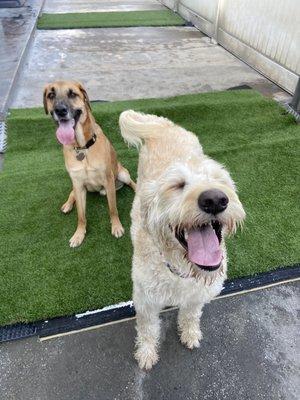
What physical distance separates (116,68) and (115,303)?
6.07 metres

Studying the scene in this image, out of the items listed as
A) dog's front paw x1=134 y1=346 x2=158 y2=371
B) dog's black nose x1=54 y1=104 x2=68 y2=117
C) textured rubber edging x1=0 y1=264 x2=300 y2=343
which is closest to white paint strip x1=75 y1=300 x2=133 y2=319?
textured rubber edging x1=0 y1=264 x2=300 y2=343

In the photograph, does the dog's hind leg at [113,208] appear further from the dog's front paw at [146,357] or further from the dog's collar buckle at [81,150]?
the dog's front paw at [146,357]

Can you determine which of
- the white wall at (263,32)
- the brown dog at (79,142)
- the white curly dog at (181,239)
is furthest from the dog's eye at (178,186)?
the white wall at (263,32)

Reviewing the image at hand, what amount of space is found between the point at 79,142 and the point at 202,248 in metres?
1.87

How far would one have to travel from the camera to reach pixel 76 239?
11.3 ft

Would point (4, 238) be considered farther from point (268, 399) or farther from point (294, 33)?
point (294, 33)

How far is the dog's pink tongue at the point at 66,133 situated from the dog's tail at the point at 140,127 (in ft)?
1.51

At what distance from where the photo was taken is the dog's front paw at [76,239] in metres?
3.42

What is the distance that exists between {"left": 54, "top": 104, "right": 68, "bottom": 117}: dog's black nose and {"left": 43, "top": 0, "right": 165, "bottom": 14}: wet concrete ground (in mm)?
11478

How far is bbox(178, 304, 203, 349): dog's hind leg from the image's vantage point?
251 centimetres

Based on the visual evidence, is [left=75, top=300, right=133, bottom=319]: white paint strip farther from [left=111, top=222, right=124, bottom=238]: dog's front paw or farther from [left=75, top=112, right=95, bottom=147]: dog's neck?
[left=75, top=112, right=95, bottom=147]: dog's neck

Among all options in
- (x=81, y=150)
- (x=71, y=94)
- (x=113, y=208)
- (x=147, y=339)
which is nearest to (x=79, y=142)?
(x=81, y=150)

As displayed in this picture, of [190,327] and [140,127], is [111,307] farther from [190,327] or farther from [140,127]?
[140,127]

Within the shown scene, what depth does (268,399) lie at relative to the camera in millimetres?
2318
